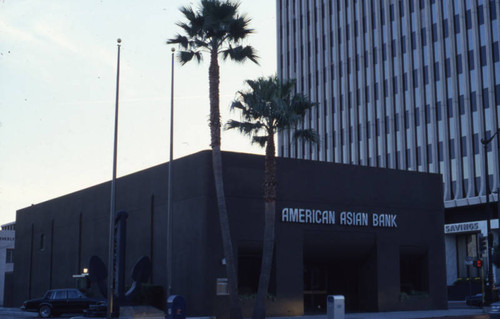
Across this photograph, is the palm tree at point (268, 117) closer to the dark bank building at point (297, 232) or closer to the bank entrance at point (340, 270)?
the dark bank building at point (297, 232)

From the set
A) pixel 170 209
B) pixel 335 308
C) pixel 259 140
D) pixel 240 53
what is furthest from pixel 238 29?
pixel 335 308

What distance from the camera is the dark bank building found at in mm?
31984

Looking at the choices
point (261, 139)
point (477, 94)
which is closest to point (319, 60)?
point (477, 94)

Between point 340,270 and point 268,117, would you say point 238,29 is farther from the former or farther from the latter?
point 340,270

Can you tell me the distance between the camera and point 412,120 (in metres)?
66.4

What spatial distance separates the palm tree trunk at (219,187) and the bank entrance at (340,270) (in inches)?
294

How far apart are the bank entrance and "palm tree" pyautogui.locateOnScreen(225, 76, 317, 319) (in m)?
6.33

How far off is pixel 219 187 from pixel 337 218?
9.09m

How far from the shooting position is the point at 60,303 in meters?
35.4

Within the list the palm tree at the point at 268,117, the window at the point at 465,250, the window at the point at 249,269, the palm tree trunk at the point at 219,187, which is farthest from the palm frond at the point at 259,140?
the window at the point at 465,250

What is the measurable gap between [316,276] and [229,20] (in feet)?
51.2

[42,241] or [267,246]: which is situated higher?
[42,241]

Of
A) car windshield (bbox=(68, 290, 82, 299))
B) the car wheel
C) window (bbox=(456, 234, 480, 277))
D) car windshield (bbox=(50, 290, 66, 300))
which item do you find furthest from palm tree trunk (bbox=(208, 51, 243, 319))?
window (bbox=(456, 234, 480, 277))

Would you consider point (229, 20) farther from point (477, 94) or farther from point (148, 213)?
point (477, 94)
